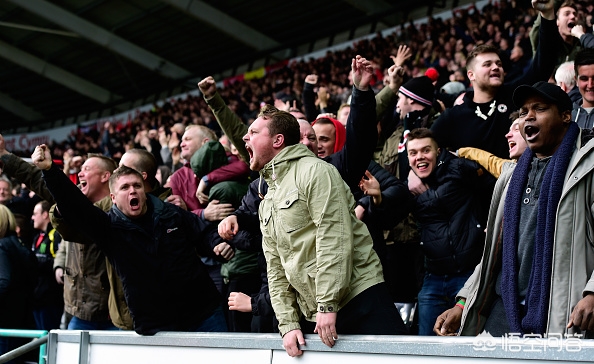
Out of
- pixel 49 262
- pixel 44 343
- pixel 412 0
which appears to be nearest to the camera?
pixel 44 343

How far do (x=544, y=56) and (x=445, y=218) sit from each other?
1374 millimetres

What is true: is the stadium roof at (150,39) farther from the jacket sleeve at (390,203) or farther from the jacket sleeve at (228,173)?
the jacket sleeve at (390,203)

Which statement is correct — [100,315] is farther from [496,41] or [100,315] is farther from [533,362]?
[496,41]

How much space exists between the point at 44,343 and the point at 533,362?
2.89m

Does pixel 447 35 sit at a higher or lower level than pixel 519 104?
higher

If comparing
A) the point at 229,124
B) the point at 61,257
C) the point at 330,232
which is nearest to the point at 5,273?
the point at 61,257

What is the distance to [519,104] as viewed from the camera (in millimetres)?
2920

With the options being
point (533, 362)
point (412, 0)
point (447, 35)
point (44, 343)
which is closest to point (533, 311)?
point (533, 362)

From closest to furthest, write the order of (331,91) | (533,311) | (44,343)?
1. (533,311)
2. (44,343)
3. (331,91)

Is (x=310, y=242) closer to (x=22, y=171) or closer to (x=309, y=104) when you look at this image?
(x=22, y=171)

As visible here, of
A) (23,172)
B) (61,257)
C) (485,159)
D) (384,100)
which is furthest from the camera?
(61,257)

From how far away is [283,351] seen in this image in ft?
9.93

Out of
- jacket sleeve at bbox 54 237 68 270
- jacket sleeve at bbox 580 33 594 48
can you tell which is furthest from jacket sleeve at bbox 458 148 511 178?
jacket sleeve at bbox 54 237 68 270

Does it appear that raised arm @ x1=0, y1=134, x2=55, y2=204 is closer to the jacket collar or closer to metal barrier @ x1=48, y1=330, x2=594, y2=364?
metal barrier @ x1=48, y1=330, x2=594, y2=364
